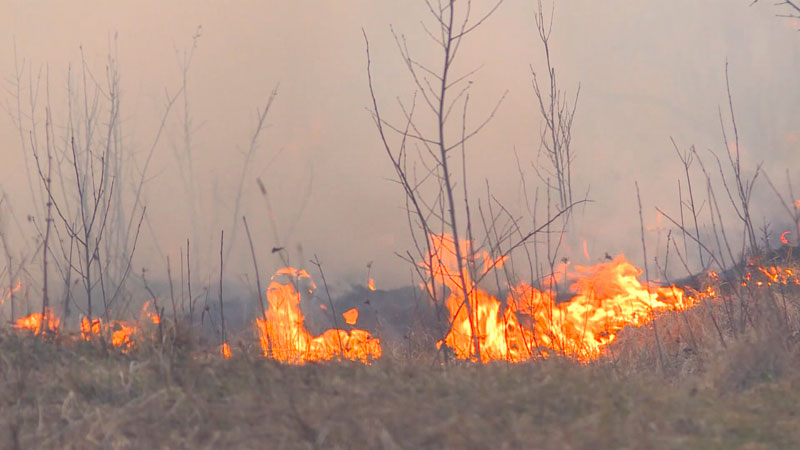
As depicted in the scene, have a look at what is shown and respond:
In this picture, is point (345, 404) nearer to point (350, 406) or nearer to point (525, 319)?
Answer: point (350, 406)

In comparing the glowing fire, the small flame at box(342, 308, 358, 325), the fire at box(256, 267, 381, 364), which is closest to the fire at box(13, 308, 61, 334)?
the glowing fire

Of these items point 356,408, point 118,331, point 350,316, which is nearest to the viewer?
point 356,408

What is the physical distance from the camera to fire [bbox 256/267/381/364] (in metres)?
4.71

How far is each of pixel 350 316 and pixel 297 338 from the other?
98 cm

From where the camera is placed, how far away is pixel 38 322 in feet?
15.7

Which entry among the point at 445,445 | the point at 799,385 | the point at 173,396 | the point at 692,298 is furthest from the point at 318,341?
the point at 692,298

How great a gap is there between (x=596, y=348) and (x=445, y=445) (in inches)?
191

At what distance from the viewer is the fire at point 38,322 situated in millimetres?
4602

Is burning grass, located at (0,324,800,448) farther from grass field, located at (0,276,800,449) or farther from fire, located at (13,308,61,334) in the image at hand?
fire, located at (13,308,61,334)

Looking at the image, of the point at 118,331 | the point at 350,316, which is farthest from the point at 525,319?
the point at 118,331

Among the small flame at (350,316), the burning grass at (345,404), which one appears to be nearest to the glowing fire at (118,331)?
the burning grass at (345,404)

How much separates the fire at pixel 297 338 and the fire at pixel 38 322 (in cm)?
127

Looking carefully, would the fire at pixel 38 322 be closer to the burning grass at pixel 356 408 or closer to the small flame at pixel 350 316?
the burning grass at pixel 356 408

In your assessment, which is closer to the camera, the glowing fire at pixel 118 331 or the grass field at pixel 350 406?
the grass field at pixel 350 406
